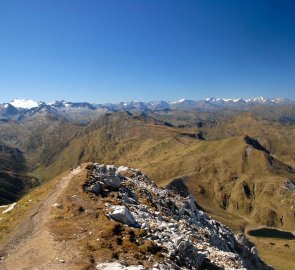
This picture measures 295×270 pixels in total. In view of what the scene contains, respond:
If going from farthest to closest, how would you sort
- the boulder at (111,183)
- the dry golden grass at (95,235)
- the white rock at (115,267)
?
the boulder at (111,183), the dry golden grass at (95,235), the white rock at (115,267)

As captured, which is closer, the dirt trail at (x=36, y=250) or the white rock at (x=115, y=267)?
the white rock at (x=115, y=267)

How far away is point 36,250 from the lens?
35281 millimetres

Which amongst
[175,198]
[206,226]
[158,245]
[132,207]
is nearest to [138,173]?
[175,198]

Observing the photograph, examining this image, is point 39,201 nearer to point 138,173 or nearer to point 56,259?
point 56,259

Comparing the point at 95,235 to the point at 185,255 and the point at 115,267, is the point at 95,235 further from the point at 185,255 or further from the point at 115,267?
the point at 185,255

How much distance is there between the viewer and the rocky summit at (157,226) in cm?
3806

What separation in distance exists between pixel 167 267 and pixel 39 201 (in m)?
25.9

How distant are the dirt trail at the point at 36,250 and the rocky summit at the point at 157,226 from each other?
3.93 metres

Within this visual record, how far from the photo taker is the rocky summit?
38062 millimetres

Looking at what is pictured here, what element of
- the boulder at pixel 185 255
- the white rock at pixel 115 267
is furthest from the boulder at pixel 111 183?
the white rock at pixel 115 267

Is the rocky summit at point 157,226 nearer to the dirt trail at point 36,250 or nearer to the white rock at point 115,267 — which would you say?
the white rock at point 115,267

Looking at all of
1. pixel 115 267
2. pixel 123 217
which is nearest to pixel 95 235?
pixel 123 217

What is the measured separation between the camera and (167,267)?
34.4 meters

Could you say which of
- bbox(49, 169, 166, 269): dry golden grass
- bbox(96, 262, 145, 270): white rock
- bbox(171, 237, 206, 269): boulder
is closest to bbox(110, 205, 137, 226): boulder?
bbox(49, 169, 166, 269): dry golden grass
